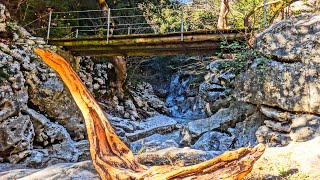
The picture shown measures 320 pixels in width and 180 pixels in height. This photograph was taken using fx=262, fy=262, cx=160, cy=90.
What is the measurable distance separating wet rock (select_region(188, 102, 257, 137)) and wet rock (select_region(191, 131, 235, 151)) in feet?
0.67

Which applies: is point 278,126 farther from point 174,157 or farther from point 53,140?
point 53,140

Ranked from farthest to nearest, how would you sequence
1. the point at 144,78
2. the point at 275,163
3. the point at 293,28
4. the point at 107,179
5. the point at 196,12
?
the point at 144,78 → the point at 196,12 → the point at 293,28 → the point at 275,163 → the point at 107,179

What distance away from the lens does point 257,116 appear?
17.5 ft

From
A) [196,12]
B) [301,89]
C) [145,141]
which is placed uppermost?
[196,12]

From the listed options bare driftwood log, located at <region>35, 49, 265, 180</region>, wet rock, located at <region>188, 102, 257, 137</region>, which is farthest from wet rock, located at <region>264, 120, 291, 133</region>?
bare driftwood log, located at <region>35, 49, 265, 180</region>

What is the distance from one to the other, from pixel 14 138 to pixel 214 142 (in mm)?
4290

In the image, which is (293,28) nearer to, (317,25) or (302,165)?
(317,25)

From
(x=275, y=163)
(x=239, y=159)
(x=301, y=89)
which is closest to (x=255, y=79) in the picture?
(x=301, y=89)

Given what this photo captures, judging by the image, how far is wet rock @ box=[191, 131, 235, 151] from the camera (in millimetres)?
5488

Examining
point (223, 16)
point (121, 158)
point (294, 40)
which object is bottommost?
point (121, 158)

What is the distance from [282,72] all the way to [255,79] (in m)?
0.51

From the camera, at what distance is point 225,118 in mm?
5965

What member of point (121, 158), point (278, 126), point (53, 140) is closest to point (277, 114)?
point (278, 126)

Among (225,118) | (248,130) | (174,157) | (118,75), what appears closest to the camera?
(174,157)
